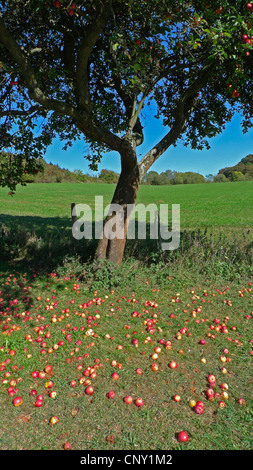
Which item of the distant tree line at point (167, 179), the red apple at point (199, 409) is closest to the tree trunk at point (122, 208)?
the red apple at point (199, 409)

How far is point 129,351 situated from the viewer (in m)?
3.62

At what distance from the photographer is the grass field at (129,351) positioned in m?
2.51

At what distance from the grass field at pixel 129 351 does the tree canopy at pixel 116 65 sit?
2.58 metres

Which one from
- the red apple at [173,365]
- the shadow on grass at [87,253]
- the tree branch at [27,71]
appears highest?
the tree branch at [27,71]

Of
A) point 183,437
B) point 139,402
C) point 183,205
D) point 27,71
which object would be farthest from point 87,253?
point 183,205

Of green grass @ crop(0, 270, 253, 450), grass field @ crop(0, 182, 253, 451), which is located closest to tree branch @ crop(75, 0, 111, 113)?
grass field @ crop(0, 182, 253, 451)

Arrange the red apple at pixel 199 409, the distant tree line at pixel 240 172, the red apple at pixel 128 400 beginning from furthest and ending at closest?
the distant tree line at pixel 240 172
the red apple at pixel 128 400
the red apple at pixel 199 409

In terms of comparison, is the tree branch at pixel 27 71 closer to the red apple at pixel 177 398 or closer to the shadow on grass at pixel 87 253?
the shadow on grass at pixel 87 253

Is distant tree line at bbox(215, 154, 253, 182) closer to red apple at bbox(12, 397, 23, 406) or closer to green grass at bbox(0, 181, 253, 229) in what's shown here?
green grass at bbox(0, 181, 253, 229)

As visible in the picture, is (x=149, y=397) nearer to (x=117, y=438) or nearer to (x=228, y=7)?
(x=117, y=438)

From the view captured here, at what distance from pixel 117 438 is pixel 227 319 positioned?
2691 mm

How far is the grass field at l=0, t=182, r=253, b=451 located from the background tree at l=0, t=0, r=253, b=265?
1225mm

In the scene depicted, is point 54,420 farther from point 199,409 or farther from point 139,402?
point 199,409

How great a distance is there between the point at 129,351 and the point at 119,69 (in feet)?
14.1
